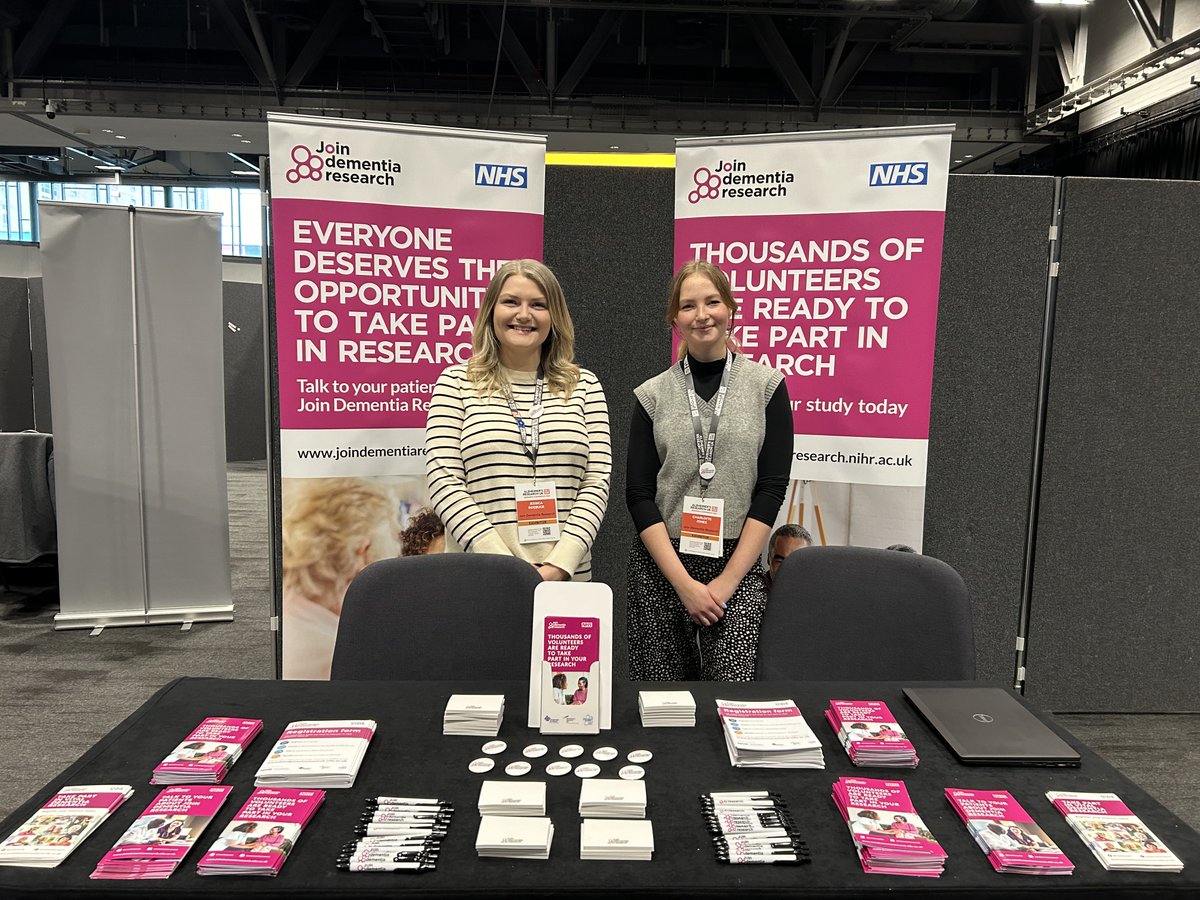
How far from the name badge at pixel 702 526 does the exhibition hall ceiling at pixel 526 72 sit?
21.7ft

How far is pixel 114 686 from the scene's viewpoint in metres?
3.08

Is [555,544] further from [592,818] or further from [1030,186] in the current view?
[1030,186]

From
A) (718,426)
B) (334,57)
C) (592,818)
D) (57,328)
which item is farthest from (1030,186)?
(334,57)

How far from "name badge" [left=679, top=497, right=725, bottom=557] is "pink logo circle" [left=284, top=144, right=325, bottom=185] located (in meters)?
1.55

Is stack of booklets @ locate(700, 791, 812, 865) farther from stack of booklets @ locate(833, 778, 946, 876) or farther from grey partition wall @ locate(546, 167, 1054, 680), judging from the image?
grey partition wall @ locate(546, 167, 1054, 680)

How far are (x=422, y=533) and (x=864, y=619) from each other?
1513 mm

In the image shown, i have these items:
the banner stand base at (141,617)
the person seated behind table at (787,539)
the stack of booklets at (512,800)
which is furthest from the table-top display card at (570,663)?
the banner stand base at (141,617)

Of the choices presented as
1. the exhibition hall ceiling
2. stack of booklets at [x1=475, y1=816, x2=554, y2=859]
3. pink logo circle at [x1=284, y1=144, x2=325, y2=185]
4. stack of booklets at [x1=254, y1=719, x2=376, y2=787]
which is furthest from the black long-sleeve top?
the exhibition hall ceiling

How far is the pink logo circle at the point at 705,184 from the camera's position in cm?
259

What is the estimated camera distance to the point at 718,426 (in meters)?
1.95

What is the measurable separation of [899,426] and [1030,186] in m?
1.01

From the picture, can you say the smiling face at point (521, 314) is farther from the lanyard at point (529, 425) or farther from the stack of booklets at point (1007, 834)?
the stack of booklets at point (1007, 834)

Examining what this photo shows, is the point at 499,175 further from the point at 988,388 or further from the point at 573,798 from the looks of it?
the point at 573,798

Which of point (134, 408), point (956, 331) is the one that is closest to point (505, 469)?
point (956, 331)
